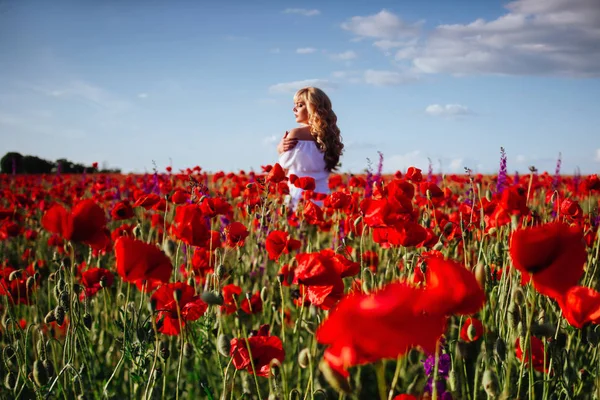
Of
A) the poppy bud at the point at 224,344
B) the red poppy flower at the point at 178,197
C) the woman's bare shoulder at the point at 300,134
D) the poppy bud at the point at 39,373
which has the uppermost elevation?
the woman's bare shoulder at the point at 300,134

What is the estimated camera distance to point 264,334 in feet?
5.80

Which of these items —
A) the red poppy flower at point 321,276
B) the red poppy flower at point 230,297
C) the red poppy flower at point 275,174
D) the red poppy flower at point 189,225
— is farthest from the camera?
the red poppy flower at point 275,174

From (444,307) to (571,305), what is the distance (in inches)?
23.6

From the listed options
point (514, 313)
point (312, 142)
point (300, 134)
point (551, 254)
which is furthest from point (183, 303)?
point (300, 134)

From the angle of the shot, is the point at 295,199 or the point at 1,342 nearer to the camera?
the point at 1,342

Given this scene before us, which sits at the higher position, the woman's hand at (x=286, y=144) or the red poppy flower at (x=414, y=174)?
the woman's hand at (x=286, y=144)

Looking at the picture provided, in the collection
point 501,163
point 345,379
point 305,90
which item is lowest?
point 345,379

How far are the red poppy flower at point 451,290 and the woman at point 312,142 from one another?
502 centimetres

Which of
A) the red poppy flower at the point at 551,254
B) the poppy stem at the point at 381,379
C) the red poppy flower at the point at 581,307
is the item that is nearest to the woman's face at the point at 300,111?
the red poppy flower at the point at 581,307

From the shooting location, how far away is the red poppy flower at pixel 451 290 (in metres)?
0.82

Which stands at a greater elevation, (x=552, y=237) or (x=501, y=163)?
(x=501, y=163)

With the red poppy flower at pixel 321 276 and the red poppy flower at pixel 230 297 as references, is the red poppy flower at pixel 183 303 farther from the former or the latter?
the red poppy flower at pixel 321 276

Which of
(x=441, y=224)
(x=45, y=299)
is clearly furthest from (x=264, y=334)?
(x=45, y=299)

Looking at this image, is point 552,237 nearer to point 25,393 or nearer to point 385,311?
point 385,311
